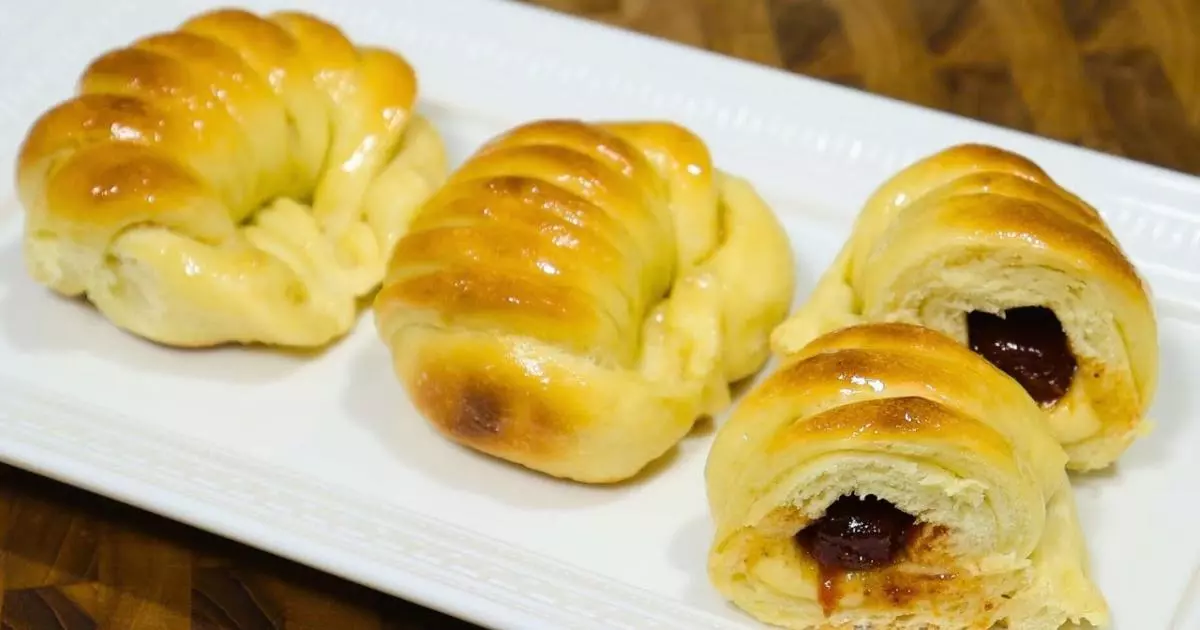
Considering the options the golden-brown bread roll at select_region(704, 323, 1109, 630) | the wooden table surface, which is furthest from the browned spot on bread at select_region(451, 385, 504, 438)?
the wooden table surface

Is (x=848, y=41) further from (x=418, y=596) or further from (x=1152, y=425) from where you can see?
(x=418, y=596)

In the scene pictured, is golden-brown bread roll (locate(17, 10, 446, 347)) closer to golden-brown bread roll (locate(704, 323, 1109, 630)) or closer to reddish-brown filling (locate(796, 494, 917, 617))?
golden-brown bread roll (locate(704, 323, 1109, 630))

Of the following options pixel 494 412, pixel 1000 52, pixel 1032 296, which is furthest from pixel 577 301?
pixel 1000 52

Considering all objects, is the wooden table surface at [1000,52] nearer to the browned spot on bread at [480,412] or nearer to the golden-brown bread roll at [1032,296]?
the browned spot on bread at [480,412]

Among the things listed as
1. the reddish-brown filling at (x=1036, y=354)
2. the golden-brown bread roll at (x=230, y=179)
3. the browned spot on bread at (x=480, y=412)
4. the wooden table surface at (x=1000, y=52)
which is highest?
the golden-brown bread roll at (x=230, y=179)

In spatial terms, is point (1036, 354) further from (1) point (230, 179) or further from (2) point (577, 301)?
(1) point (230, 179)

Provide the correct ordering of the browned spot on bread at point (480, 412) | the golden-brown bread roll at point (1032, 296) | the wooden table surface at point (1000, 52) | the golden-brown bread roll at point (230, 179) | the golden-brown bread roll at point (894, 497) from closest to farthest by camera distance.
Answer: the golden-brown bread roll at point (894, 497) < the golden-brown bread roll at point (1032, 296) < the browned spot on bread at point (480, 412) < the golden-brown bread roll at point (230, 179) < the wooden table surface at point (1000, 52)

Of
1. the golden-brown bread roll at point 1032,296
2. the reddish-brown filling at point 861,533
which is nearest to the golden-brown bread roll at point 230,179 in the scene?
the golden-brown bread roll at point 1032,296
